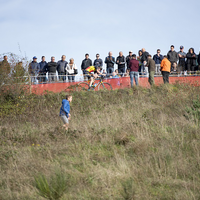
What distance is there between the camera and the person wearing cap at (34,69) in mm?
17094

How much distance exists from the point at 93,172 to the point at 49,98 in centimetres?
1041

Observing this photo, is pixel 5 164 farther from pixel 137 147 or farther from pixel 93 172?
pixel 137 147

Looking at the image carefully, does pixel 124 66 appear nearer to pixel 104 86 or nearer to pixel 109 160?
pixel 104 86

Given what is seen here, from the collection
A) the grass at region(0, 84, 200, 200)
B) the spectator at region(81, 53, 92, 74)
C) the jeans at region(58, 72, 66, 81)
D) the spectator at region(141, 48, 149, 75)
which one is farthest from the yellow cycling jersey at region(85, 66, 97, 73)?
the grass at region(0, 84, 200, 200)

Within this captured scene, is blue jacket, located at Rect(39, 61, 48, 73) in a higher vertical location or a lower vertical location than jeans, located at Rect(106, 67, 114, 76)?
higher

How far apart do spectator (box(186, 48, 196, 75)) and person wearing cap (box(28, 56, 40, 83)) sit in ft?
31.6

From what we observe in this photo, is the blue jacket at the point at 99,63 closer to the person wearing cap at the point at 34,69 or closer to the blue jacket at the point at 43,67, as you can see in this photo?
the blue jacket at the point at 43,67

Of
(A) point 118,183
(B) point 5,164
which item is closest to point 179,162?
(A) point 118,183

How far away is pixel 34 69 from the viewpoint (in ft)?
56.4

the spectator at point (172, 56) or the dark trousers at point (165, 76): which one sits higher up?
the spectator at point (172, 56)

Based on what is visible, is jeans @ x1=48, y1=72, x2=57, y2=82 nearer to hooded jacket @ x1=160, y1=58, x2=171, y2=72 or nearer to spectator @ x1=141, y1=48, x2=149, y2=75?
spectator @ x1=141, y1=48, x2=149, y2=75

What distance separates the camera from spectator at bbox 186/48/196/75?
66.5 ft

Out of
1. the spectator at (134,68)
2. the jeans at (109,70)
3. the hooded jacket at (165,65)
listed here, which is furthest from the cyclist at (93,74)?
the hooded jacket at (165,65)

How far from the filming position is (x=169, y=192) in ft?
19.4
